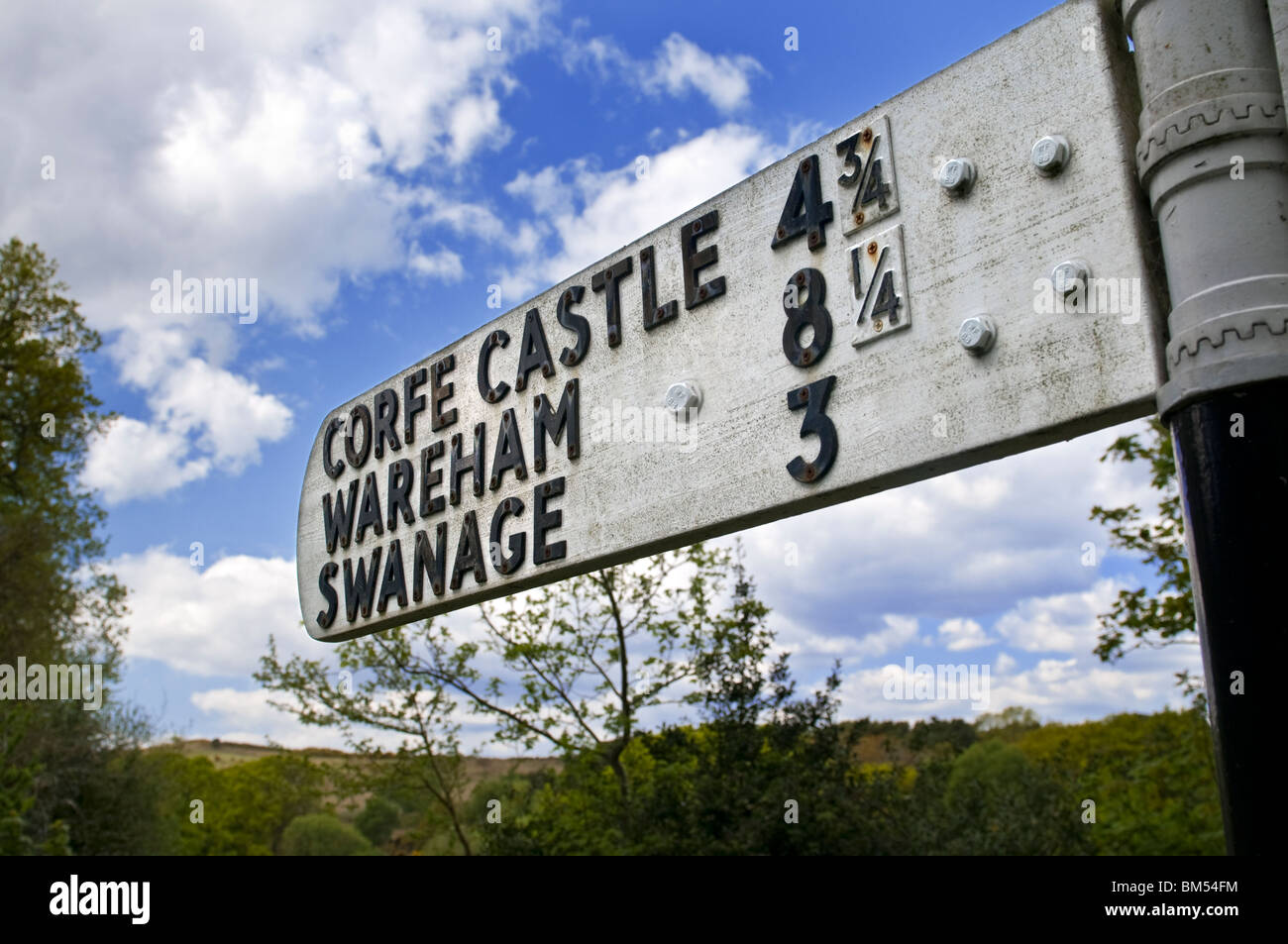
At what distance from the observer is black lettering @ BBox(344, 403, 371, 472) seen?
181 inches

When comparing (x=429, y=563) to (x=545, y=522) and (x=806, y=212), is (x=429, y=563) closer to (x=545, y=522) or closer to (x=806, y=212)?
(x=545, y=522)

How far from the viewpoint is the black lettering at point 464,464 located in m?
3.96

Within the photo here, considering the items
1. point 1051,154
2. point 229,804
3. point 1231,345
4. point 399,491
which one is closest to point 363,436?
point 399,491

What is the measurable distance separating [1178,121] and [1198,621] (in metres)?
0.99

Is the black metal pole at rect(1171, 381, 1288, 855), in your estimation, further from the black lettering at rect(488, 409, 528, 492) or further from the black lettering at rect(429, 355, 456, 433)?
the black lettering at rect(429, 355, 456, 433)

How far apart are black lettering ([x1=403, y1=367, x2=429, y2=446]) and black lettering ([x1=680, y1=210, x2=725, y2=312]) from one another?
1.44 meters

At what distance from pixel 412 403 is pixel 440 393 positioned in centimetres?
19

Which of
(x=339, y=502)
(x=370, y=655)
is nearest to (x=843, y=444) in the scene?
(x=339, y=502)

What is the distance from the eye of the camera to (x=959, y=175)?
2602mm

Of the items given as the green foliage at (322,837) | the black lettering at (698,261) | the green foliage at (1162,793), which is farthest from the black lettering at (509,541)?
the green foliage at (322,837)

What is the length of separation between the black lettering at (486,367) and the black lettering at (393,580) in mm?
782

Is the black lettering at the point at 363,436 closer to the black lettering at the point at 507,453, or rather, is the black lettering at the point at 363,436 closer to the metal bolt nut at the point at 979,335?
the black lettering at the point at 507,453

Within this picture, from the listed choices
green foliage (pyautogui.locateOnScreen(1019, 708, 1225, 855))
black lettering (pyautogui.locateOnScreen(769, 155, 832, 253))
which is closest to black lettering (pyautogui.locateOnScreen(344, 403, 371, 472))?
black lettering (pyautogui.locateOnScreen(769, 155, 832, 253))
